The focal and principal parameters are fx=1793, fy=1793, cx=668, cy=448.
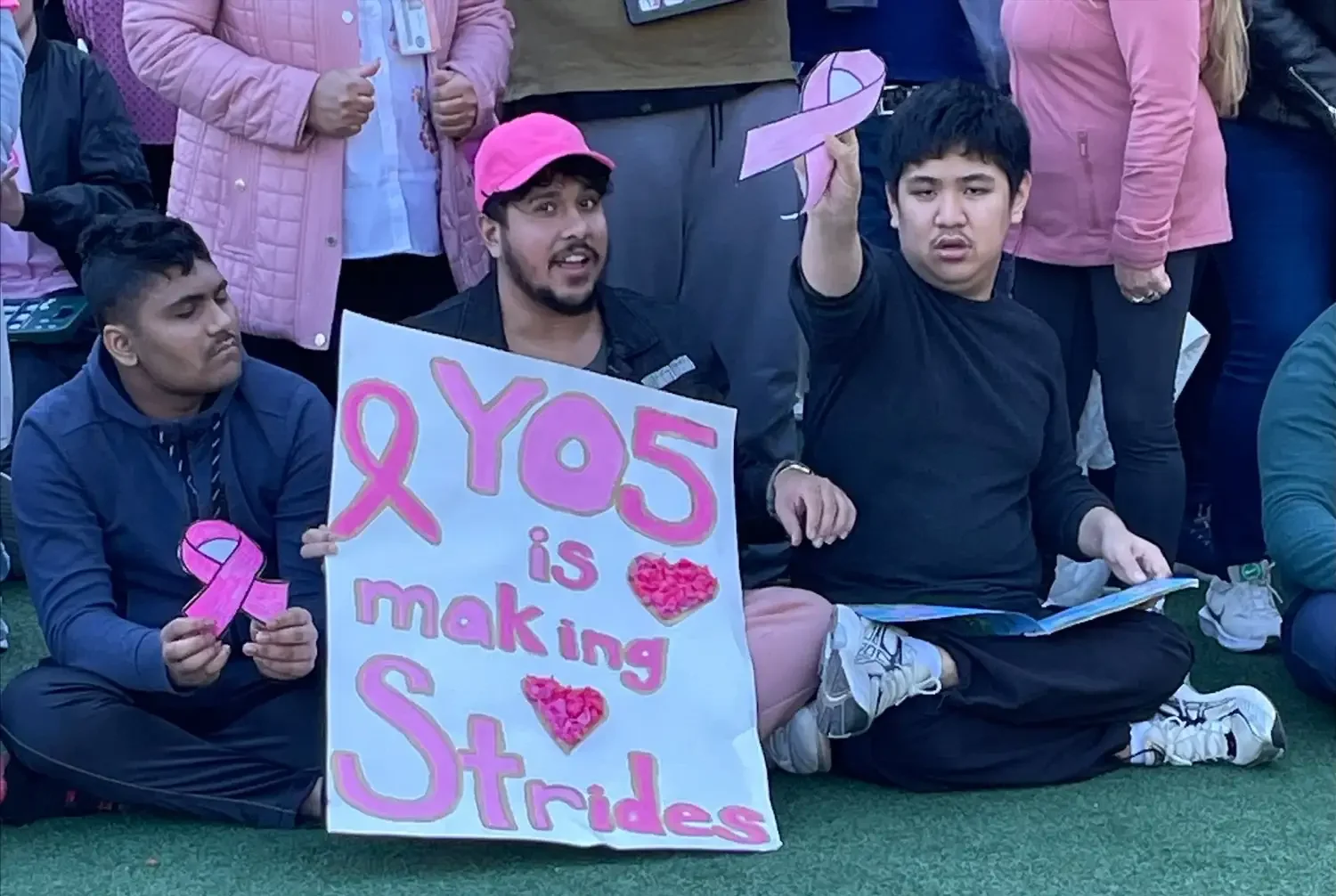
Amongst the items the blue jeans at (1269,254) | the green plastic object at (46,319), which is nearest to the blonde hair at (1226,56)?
the blue jeans at (1269,254)

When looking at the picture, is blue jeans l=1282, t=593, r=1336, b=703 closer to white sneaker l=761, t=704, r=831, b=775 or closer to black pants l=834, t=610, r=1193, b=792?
black pants l=834, t=610, r=1193, b=792

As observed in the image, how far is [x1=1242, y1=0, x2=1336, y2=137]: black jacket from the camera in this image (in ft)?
10.5

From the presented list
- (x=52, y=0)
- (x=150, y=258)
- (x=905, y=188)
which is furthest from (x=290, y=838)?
(x=52, y=0)

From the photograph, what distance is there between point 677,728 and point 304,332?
0.97 metres

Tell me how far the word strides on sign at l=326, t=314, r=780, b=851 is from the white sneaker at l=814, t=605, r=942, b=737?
119 millimetres

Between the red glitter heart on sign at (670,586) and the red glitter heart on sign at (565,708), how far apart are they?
0.18 m

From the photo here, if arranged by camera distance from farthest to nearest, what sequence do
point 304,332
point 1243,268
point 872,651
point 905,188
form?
1. point 1243,268
2. point 304,332
3. point 905,188
4. point 872,651

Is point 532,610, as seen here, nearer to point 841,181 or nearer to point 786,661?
point 786,661

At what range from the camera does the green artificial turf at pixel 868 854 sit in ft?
7.64

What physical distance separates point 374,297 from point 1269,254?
5.42 feet

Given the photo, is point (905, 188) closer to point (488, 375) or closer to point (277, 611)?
point (488, 375)

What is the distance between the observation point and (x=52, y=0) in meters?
4.22

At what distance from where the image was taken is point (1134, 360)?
3.17 m

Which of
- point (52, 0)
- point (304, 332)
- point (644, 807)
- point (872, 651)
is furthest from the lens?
point (52, 0)
